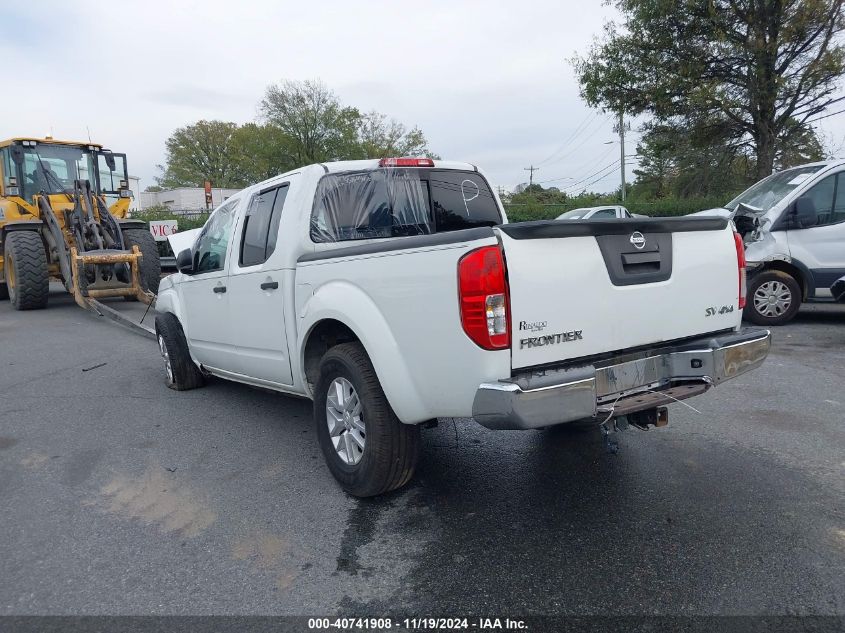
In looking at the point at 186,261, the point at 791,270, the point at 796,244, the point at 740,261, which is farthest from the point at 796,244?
the point at 186,261

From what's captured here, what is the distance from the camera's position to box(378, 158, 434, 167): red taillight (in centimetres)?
442

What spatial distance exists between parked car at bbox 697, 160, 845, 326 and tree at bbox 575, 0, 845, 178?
12.6m

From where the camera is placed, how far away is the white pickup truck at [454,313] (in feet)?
9.19

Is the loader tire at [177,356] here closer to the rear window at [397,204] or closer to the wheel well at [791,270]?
the rear window at [397,204]

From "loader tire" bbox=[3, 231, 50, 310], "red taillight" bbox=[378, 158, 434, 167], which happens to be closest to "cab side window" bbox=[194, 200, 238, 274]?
"red taillight" bbox=[378, 158, 434, 167]

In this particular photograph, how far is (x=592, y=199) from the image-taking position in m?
38.6

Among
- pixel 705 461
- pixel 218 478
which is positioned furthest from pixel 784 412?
pixel 218 478

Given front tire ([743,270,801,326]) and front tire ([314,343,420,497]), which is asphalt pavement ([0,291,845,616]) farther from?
front tire ([743,270,801,326])

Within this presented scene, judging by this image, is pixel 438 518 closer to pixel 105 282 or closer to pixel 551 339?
pixel 551 339

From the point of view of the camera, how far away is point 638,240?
3.23 meters

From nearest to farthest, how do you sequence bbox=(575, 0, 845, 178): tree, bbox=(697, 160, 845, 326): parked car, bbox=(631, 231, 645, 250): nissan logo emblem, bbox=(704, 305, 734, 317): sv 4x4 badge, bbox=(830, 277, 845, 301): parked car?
bbox=(631, 231, 645, 250): nissan logo emblem < bbox=(704, 305, 734, 317): sv 4x4 badge < bbox=(830, 277, 845, 301): parked car < bbox=(697, 160, 845, 326): parked car < bbox=(575, 0, 845, 178): tree

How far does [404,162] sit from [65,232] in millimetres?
9697

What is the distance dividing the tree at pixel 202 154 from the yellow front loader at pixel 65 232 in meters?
56.6

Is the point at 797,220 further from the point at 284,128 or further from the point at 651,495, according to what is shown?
the point at 284,128
